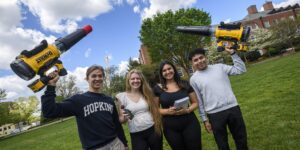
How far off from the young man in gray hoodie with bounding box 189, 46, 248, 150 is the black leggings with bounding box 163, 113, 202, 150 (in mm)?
322

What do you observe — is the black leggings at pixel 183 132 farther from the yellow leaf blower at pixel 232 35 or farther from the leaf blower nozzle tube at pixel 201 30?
the leaf blower nozzle tube at pixel 201 30

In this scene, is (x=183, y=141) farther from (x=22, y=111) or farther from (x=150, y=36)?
(x=22, y=111)

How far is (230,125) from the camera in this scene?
3922 mm

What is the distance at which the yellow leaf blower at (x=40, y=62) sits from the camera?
2701mm

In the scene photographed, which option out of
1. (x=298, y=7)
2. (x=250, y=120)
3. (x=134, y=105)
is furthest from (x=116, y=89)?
(x=298, y=7)

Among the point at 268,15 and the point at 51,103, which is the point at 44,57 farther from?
the point at 268,15

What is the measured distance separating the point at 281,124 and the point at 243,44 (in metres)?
3.40

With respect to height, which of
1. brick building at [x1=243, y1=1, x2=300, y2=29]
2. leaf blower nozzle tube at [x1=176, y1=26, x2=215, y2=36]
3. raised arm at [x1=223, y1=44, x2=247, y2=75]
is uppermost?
brick building at [x1=243, y1=1, x2=300, y2=29]

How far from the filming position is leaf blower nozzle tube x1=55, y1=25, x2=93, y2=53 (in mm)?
3279

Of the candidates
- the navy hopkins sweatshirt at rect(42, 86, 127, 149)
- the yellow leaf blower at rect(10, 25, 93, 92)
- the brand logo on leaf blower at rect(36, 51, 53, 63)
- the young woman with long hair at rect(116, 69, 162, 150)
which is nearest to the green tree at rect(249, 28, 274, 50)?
the young woman with long hair at rect(116, 69, 162, 150)

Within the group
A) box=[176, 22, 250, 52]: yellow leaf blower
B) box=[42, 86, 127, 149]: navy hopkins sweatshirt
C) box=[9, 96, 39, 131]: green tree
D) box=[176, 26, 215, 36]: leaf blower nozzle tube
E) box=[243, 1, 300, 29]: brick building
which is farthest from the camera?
box=[243, 1, 300, 29]: brick building

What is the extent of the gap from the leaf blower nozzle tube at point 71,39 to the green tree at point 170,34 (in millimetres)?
24266

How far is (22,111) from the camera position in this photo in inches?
2122

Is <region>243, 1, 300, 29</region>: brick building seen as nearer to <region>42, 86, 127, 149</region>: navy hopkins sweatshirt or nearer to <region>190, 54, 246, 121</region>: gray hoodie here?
<region>190, 54, 246, 121</region>: gray hoodie
